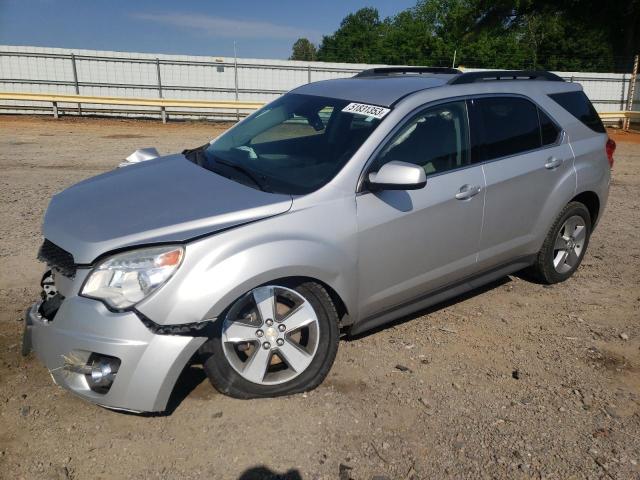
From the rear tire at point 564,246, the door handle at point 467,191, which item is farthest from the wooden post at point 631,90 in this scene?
the door handle at point 467,191

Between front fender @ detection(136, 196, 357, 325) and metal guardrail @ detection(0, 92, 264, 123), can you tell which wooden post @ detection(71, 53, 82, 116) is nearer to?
metal guardrail @ detection(0, 92, 264, 123)

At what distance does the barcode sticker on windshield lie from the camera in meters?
3.63

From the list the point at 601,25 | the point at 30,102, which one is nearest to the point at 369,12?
the point at 601,25

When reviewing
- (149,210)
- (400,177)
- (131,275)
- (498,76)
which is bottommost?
(131,275)

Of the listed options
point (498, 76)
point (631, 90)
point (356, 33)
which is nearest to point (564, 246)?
point (498, 76)

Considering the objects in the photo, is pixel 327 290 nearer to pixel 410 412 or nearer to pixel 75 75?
pixel 410 412

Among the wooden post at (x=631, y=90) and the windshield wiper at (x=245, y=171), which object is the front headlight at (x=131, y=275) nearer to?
the windshield wiper at (x=245, y=171)

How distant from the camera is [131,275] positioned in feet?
9.10

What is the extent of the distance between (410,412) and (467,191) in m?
1.52

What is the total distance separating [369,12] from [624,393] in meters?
103

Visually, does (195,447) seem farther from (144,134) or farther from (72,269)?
(144,134)

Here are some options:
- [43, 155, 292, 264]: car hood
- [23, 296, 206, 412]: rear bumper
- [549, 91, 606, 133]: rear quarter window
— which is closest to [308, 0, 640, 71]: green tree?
[549, 91, 606, 133]: rear quarter window

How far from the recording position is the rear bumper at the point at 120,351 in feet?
Answer: 8.87

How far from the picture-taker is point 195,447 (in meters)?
2.82
